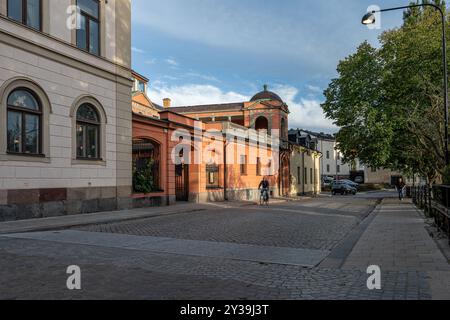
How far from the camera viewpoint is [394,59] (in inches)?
1064

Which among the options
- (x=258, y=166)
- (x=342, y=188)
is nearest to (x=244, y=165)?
(x=258, y=166)

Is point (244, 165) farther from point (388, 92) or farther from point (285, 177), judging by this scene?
point (388, 92)

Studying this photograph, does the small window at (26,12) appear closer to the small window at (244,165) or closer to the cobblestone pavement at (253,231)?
the cobblestone pavement at (253,231)

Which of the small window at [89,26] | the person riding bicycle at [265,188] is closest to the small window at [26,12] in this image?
the small window at [89,26]

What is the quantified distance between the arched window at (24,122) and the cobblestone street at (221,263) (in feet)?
14.0

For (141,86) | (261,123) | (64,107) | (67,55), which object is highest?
(141,86)

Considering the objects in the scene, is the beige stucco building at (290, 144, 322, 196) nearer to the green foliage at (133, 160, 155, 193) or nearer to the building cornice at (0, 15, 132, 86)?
the green foliage at (133, 160, 155, 193)

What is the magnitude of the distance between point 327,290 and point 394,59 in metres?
25.5

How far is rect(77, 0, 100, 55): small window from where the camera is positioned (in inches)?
624

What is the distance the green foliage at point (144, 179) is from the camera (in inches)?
746

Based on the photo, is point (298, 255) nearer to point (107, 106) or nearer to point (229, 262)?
point (229, 262)

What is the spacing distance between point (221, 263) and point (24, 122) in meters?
9.53

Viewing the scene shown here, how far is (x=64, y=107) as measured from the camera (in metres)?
14.7

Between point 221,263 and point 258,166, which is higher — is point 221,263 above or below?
below
